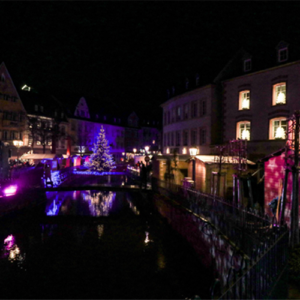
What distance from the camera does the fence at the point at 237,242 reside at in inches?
227

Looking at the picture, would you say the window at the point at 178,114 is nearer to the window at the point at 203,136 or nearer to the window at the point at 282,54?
the window at the point at 203,136

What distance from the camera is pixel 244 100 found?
26.6 meters

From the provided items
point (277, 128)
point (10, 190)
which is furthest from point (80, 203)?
point (277, 128)

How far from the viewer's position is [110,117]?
7431cm

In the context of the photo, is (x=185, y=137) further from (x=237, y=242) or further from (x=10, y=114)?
(x=10, y=114)

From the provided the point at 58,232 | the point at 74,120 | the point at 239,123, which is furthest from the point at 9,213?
the point at 74,120

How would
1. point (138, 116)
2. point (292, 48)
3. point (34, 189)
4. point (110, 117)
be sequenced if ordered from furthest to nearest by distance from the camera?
point (138, 116)
point (110, 117)
point (34, 189)
point (292, 48)

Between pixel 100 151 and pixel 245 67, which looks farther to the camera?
pixel 100 151

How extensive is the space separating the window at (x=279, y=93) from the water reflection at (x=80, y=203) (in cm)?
1613

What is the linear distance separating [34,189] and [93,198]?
7.54 m

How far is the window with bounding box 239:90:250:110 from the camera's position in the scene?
26188 mm

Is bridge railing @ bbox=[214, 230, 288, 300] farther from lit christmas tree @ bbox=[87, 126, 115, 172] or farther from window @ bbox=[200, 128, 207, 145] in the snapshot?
lit christmas tree @ bbox=[87, 126, 115, 172]

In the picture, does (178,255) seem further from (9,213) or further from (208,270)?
(9,213)

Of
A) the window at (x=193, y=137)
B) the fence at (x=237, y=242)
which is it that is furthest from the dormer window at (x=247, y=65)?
the fence at (x=237, y=242)
